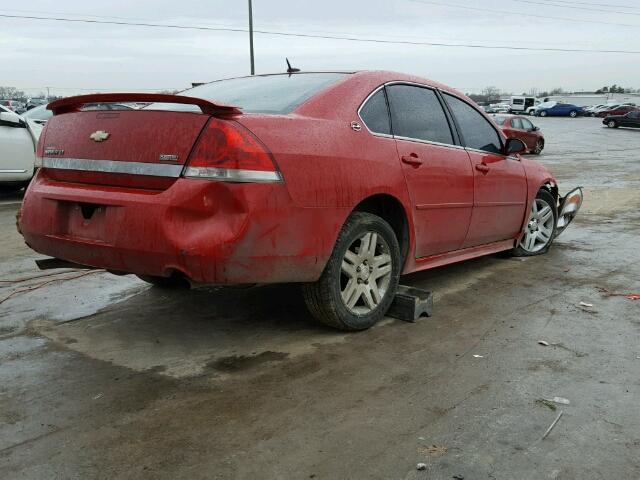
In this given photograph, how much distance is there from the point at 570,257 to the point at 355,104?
3470 millimetres

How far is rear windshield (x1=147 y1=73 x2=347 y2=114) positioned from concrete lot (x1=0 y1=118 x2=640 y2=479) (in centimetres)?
138

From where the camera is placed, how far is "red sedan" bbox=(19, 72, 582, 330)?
Result: 310cm

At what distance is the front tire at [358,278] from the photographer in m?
3.62

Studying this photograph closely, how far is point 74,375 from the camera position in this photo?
321cm

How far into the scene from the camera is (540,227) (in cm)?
631

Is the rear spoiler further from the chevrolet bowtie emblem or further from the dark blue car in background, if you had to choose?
the dark blue car in background

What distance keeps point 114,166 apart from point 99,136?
0.22 meters

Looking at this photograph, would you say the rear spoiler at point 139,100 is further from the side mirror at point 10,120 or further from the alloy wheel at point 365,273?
the side mirror at point 10,120

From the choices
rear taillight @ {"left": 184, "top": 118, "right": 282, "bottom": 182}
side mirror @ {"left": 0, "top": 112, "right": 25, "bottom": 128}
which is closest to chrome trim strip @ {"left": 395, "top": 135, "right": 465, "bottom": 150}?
rear taillight @ {"left": 184, "top": 118, "right": 282, "bottom": 182}

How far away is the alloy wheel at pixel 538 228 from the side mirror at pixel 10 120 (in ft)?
25.0

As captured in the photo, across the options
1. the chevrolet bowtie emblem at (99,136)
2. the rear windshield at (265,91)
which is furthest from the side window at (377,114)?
the chevrolet bowtie emblem at (99,136)

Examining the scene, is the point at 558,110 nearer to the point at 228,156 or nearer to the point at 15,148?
the point at 15,148

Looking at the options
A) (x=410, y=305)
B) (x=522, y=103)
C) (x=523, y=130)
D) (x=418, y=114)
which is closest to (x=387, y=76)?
(x=418, y=114)

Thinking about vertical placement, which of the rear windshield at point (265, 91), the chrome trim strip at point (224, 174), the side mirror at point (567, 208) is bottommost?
the side mirror at point (567, 208)
